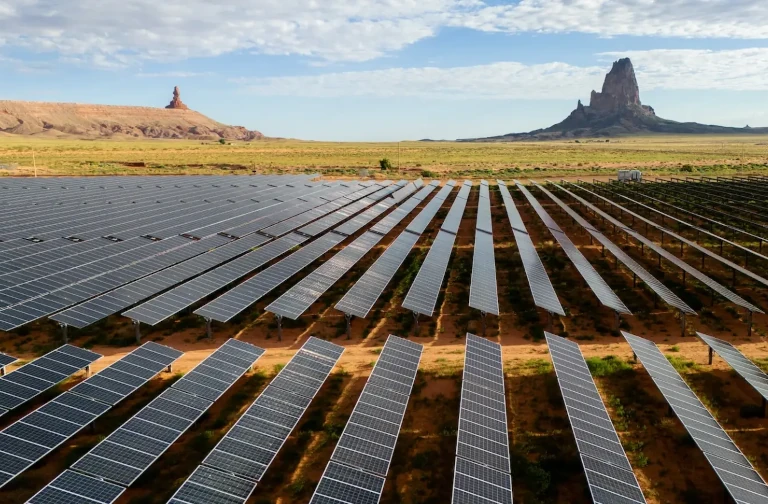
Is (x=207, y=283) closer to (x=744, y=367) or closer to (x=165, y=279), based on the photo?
(x=165, y=279)

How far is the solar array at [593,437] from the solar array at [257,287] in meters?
10.9

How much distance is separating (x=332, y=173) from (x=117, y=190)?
36.9m

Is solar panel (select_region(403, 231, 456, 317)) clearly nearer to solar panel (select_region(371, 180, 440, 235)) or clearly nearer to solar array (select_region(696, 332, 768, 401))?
solar panel (select_region(371, 180, 440, 235))

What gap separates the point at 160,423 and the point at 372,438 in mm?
4702

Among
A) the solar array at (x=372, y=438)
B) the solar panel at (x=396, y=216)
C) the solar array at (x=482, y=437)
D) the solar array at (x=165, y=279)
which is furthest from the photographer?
the solar panel at (x=396, y=216)

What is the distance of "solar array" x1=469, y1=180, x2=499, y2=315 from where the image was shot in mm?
20438

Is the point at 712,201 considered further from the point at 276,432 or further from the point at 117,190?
the point at 117,190

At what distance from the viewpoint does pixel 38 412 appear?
39.7 ft

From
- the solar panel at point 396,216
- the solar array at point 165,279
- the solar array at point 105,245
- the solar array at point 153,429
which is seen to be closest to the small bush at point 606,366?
the solar array at point 153,429

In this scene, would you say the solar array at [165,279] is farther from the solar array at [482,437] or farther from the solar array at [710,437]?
the solar array at [710,437]

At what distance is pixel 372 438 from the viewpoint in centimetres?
1177

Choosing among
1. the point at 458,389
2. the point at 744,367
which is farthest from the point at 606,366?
the point at 458,389

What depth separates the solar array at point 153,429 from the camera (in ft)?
32.7

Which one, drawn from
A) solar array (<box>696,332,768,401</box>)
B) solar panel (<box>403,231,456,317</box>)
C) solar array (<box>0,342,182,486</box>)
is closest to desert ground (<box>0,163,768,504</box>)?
solar array (<box>696,332,768,401</box>)
